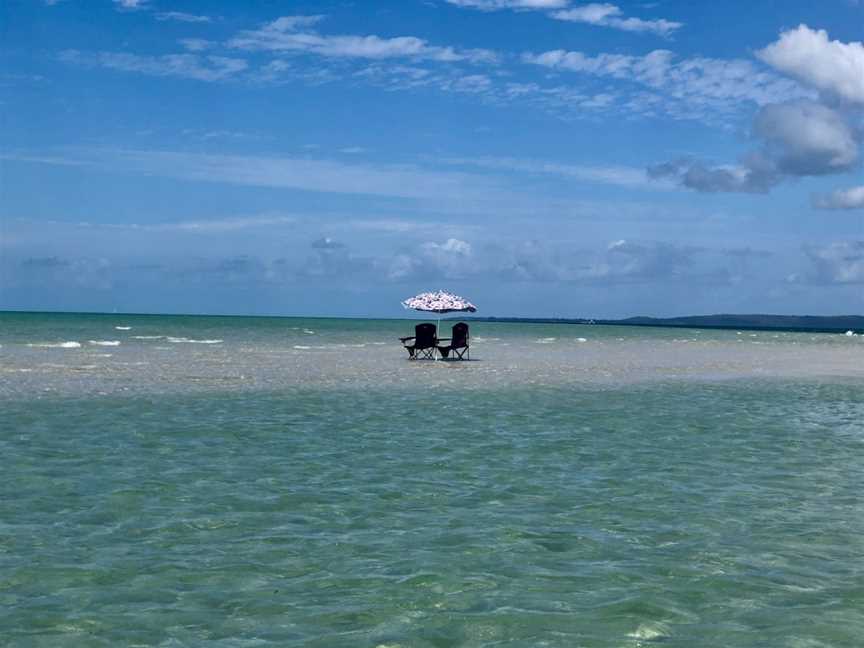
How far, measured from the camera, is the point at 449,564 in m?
7.45

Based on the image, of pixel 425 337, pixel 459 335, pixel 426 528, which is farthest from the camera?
pixel 425 337

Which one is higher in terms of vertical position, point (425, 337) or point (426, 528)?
point (425, 337)

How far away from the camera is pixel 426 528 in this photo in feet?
28.3

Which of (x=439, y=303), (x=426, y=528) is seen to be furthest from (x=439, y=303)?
(x=426, y=528)

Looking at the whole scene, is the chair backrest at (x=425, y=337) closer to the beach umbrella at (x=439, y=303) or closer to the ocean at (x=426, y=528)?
the beach umbrella at (x=439, y=303)

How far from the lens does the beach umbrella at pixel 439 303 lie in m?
39.5

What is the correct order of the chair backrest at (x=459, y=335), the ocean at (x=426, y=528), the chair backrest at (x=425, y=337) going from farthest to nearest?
the chair backrest at (x=425, y=337) < the chair backrest at (x=459, y=335) < the ocean at (x=426, y=528)

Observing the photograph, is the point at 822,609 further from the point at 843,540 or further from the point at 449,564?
the point at 449,564

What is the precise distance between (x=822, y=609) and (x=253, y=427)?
443 inches

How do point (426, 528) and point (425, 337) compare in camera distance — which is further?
point (425, 337)

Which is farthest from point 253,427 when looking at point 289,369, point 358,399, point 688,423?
point 289,369

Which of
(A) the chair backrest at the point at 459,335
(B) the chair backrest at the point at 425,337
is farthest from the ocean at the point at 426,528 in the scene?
(B) the chair backrest at the point at 425,337

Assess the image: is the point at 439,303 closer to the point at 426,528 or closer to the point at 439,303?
the point at 439,303

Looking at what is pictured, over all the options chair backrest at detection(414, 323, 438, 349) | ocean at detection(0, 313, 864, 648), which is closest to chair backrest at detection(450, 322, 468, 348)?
chair backrest at detection(414, 323, 438, 349)
